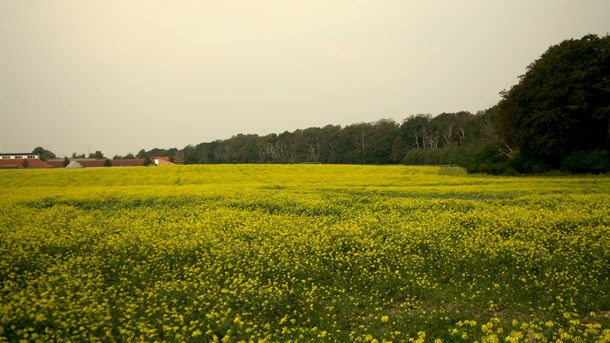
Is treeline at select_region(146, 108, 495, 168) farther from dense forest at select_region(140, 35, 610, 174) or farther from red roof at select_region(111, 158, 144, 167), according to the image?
dense forest at select_region(140, 35, 610, 174)

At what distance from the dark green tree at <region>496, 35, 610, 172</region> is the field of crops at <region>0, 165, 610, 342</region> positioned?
819 inches

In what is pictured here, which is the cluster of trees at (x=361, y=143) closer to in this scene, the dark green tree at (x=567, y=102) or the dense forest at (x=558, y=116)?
the dense forest at (x=558, y=116)

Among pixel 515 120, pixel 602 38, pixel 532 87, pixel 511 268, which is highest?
pixel 602 38

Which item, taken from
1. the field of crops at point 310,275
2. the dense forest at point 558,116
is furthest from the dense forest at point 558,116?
the field of crops at point 310,275

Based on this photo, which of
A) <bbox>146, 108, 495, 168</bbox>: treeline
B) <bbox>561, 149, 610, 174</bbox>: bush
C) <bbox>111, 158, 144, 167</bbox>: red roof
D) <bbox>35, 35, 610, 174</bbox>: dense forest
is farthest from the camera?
<bbox>146, 108, 495, 168</bbox>: treeline

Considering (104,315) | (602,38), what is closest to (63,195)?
(104,315)

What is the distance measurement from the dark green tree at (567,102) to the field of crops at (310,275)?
68.3ft

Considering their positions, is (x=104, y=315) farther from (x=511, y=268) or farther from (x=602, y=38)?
(x=602, y=38)

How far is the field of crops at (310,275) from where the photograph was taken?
257 inches

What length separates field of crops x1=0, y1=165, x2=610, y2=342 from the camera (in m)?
6.53

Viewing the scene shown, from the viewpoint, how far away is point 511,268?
Result: 9.94 m

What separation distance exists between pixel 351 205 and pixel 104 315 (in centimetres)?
1414

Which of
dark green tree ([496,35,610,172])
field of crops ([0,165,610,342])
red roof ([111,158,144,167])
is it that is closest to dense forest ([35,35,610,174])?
dark green tree ([496,35,610,172])

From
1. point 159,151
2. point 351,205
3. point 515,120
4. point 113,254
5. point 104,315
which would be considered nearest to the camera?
point 104,315
